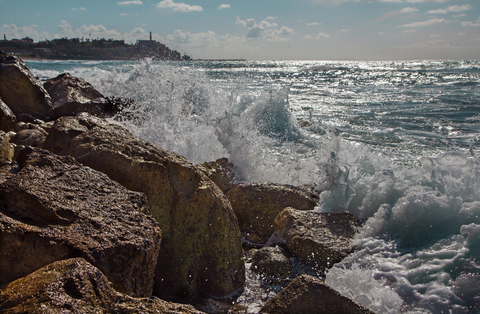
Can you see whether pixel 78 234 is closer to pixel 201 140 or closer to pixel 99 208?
pixel 99 208

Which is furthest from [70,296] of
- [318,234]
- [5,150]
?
[318,234]

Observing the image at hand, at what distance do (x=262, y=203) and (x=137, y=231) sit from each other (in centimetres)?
219

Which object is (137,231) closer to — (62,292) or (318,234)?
(62,292)

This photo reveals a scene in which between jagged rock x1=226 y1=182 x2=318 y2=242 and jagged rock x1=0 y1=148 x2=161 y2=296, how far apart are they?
1872mm

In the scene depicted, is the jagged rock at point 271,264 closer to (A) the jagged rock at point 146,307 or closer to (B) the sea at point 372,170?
(B) the sea at point 372,170

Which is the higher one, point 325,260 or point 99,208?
point 99,208

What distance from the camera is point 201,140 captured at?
556cm

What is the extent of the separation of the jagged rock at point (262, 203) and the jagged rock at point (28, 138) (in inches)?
90.4

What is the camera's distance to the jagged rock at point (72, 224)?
164 centimetres

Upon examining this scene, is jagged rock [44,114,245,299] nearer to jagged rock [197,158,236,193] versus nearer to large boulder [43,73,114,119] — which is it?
jagged rock [197,158,236,193]

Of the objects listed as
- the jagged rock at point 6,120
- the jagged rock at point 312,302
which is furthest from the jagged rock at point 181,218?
the jagged rock at point 6,120

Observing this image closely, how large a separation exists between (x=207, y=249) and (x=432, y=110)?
39.9 ft

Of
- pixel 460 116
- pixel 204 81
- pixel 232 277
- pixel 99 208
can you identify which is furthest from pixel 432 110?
pixel 99 208

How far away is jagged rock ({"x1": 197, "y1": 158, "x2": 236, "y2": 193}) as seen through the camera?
14.4ft
